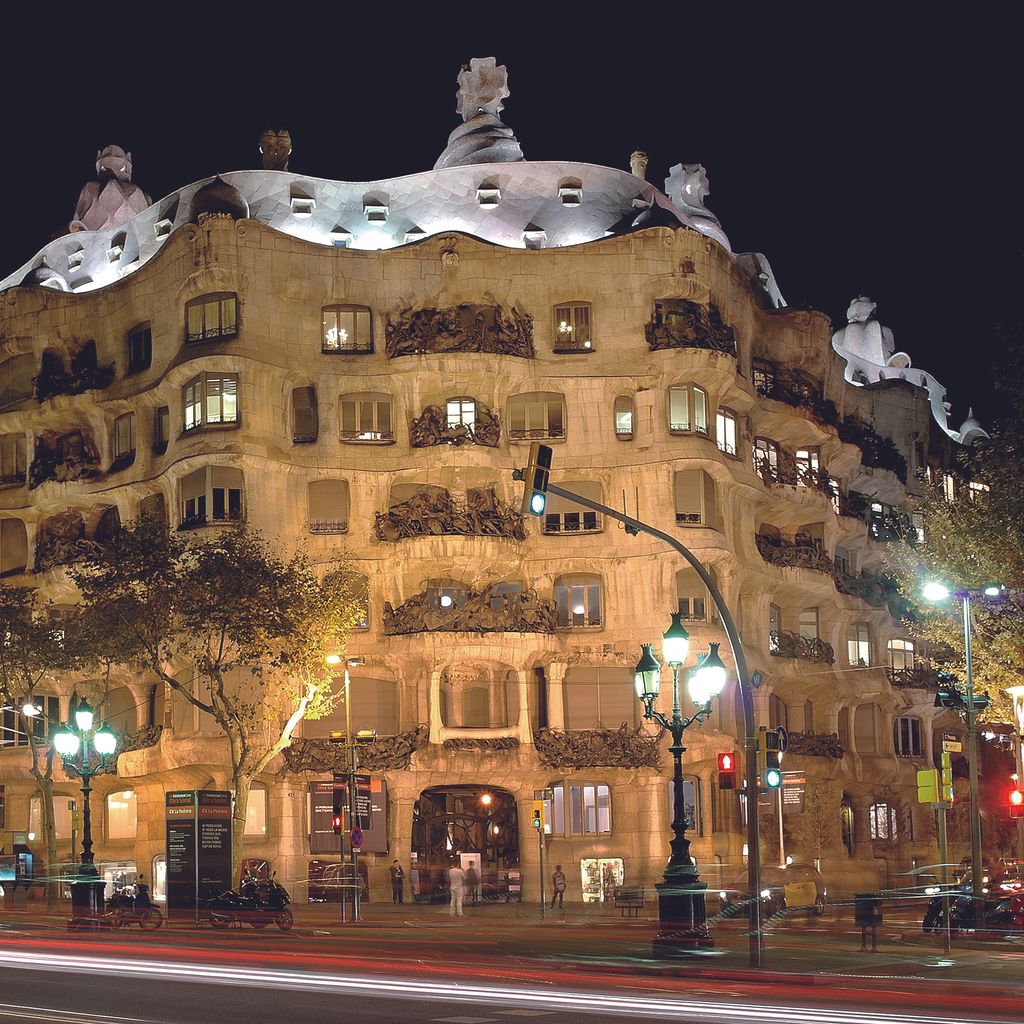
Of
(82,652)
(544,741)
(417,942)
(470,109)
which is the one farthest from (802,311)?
(417,942)

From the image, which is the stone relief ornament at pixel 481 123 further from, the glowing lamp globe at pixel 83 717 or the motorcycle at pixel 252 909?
the motorcycle at pixel 252 909

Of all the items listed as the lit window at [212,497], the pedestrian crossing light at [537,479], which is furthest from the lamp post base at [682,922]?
the lit window at [212,497]

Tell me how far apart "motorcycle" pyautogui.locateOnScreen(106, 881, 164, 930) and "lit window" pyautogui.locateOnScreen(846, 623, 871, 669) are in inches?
1513

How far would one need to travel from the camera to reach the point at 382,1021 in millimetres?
19375

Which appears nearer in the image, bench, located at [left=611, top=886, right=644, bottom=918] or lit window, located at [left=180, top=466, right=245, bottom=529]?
bench, located at [left=611, top=886, right=644, bottom=918]

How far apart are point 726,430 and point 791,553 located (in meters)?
6.02

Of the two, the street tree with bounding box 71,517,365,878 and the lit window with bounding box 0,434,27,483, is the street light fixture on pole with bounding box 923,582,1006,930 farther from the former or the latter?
the lit window with bounding box 0,434,27,483

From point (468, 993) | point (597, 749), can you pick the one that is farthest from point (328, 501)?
point (468, 993)

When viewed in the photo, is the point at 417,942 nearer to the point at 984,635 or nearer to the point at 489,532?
the point at 984,635

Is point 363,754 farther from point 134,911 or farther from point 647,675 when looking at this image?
point 647,675

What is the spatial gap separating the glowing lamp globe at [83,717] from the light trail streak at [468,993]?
18.0 meters

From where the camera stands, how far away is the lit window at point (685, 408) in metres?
66.1

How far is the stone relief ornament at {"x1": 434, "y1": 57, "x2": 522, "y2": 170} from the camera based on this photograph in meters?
74.1

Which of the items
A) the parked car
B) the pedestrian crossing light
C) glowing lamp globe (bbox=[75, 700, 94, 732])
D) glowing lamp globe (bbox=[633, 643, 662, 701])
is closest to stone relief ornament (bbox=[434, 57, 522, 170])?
the parked car
